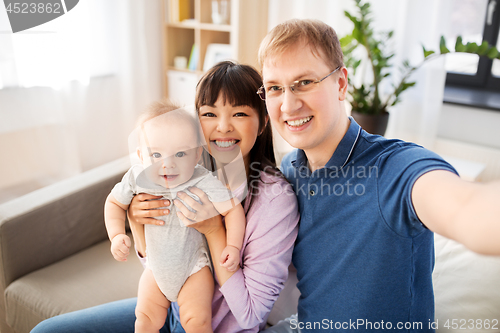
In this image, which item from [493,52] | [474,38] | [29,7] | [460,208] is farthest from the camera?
[474,38]

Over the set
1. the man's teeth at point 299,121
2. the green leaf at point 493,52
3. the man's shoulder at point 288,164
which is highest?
the green leaf at point 493,52

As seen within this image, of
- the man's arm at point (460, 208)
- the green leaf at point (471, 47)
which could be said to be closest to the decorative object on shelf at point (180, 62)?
the green leaf at point (471, 47)

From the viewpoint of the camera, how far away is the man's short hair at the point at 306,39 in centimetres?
92

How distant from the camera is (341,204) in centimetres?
95

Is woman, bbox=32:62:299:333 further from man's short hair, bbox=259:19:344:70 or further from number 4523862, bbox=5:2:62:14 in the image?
number 4523862, bbox=5:2:62:14

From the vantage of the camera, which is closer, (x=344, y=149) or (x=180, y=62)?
(x=344, y=149)

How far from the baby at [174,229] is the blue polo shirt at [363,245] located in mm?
213

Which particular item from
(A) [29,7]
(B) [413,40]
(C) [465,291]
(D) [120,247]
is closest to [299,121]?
(D) [120,247]

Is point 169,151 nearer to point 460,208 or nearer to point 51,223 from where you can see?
point 460,208

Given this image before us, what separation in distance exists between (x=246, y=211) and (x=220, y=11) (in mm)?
2700

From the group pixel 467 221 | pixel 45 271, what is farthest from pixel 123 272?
pixel 467 221

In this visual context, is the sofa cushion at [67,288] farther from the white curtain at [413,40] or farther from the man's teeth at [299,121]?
the white curtain at [413,40]

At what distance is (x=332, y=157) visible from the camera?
38.2 inches

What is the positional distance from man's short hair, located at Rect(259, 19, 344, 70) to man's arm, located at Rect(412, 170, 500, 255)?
397mm
